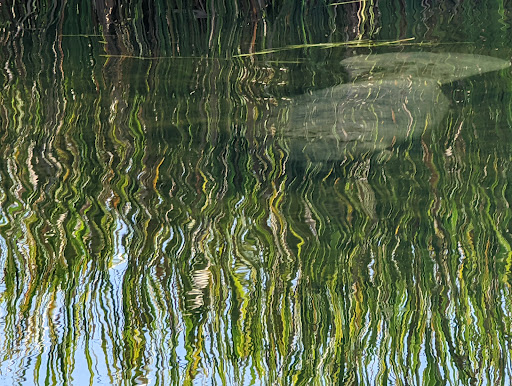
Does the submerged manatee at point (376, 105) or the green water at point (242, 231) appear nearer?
the green water at point (242, 231)

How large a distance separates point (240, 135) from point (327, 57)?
0.97 m

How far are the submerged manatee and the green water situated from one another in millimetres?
20

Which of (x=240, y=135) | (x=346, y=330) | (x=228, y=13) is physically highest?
(x=228, y=13)

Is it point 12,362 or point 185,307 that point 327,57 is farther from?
point 12,362

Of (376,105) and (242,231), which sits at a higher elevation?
(376,105)

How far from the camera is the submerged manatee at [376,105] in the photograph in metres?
2.34

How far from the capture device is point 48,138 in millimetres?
2482

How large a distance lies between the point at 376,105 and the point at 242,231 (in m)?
0.97

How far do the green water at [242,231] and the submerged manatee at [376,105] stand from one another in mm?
20

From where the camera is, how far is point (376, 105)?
8.66ft

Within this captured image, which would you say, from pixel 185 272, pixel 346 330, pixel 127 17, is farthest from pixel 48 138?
pixel 127 17

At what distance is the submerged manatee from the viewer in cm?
234

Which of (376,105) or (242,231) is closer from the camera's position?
(242,231)

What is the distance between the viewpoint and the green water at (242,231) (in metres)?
1.42
